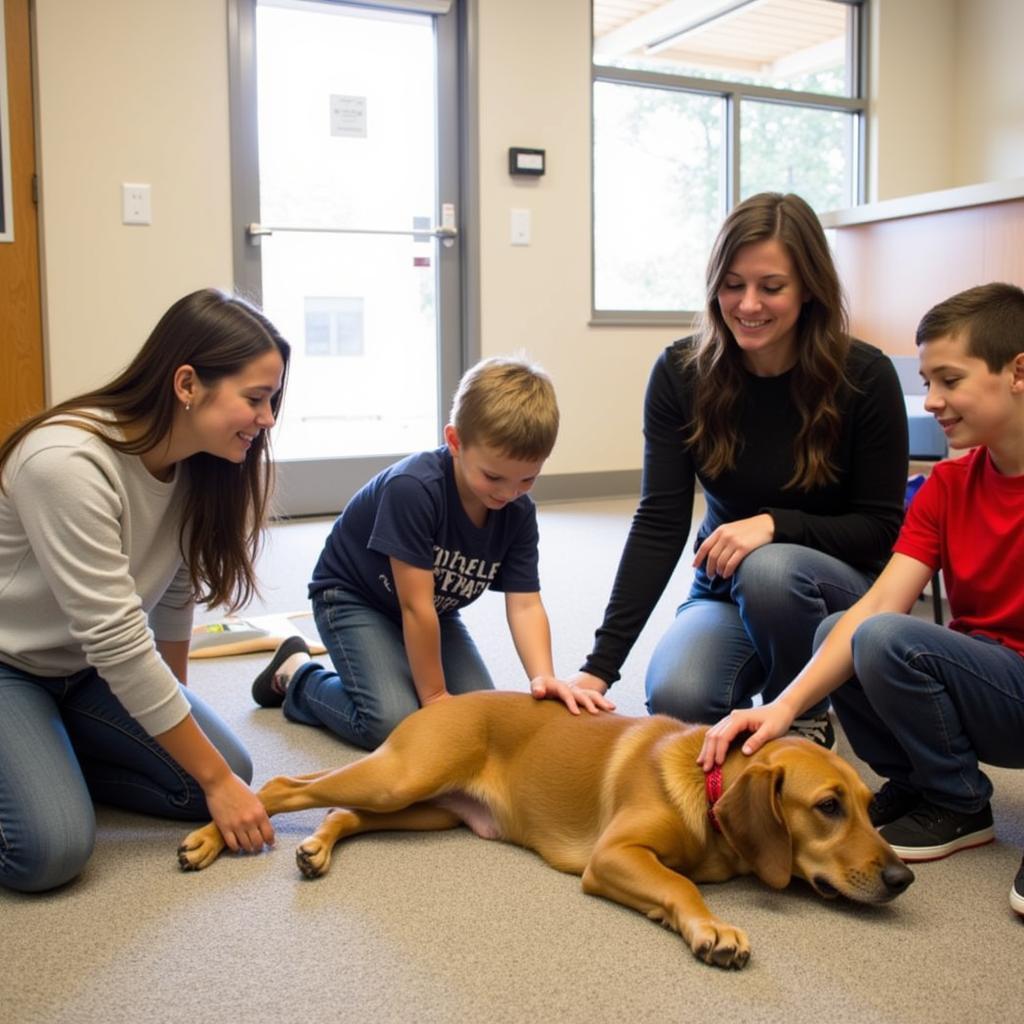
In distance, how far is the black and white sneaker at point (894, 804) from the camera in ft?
6.01

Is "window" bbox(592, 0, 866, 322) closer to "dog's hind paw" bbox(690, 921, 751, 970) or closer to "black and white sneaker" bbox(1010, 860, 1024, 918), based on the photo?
"black and white sneaker" bbox(1010, 860, 1024, 918)

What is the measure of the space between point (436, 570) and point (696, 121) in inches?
189

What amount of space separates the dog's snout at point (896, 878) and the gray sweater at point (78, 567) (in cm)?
100

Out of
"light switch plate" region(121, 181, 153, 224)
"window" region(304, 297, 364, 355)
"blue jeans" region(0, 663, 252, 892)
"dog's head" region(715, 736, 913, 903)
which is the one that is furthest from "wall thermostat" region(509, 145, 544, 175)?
"dog's head" region(715, 736, 913, 903)

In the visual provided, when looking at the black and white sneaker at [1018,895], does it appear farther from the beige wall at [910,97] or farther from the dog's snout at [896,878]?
the beige wall at [910,97]

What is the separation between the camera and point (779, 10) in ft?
20.7

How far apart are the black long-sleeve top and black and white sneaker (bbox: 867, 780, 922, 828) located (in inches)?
18.5

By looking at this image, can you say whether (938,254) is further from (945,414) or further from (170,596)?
(170,596)

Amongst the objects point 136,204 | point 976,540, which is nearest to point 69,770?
point 976,540

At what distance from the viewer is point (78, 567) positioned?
1.61 m

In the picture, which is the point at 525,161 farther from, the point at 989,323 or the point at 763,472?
the point at 989,323

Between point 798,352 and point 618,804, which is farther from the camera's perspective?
point 798,352

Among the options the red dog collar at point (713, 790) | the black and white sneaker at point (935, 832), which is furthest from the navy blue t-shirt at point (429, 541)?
the black and white sneaker at point (935, 832)

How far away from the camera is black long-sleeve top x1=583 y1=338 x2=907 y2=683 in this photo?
212cm
